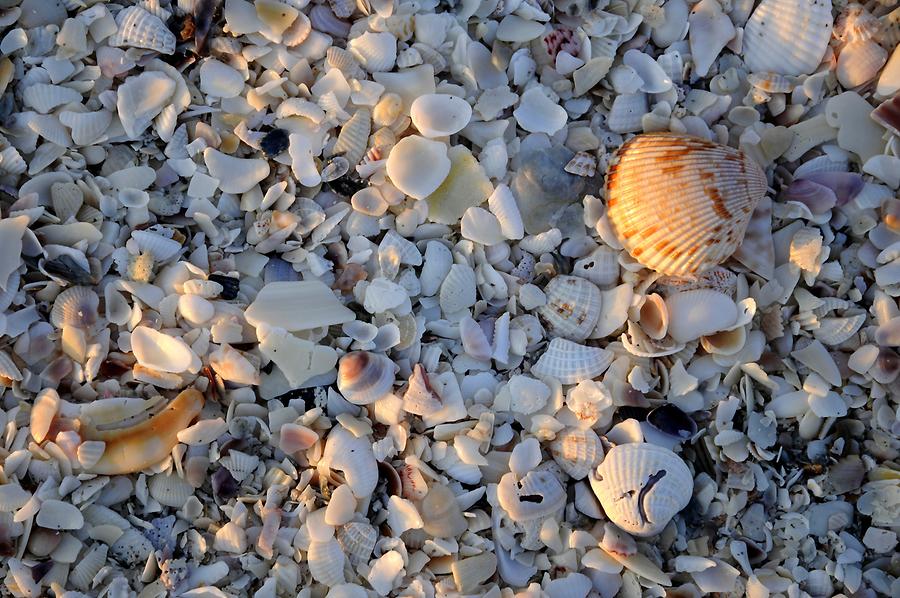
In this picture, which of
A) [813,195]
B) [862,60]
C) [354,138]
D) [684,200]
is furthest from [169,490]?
[862,60]

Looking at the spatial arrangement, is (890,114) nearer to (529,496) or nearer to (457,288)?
(457,288)

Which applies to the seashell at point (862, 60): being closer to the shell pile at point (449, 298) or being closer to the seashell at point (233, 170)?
the shell pile at point (449, 298)

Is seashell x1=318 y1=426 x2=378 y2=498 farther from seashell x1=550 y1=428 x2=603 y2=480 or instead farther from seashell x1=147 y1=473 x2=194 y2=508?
seashell x1=550 y1=428 x2=603 y2=480

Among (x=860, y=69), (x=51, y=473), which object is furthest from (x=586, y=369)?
(x=51, y=473)

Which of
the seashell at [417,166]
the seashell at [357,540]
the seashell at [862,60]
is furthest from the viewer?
the seashell at [862,60]

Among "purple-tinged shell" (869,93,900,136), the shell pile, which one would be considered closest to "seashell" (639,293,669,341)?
the shell pile

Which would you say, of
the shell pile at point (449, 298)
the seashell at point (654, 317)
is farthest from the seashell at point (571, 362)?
the seashell at point (654, 317)

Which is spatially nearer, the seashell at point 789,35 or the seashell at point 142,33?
the seashell at point 142,33
